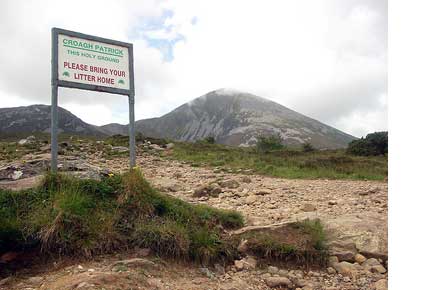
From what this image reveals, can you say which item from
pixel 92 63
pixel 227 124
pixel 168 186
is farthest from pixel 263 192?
pixel 227 124

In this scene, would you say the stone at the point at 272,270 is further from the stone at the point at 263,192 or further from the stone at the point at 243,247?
the stone at the point at 263,192

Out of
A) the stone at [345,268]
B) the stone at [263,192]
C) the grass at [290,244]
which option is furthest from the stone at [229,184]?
the stone at [345,268]

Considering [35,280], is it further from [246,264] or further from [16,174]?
[16,174]

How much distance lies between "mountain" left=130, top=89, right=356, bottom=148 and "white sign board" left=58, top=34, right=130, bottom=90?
10594cm

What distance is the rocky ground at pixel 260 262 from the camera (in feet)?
12.3

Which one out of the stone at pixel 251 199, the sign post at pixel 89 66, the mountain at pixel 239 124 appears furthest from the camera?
the mountain at pixel 239 124

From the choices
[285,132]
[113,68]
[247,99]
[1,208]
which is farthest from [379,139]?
[247,99]

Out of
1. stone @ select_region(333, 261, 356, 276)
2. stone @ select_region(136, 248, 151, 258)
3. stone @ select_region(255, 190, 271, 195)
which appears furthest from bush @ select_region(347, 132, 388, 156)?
stone @ select_region(136, 248, 151, 258)

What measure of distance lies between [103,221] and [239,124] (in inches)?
5713

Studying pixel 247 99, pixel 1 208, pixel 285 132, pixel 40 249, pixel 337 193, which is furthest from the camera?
pixel 247 99

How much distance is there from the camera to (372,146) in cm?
2522

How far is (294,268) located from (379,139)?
23680 mm

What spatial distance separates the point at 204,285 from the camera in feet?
13.0

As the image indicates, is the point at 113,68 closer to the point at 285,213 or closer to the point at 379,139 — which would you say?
the point at 285,213
